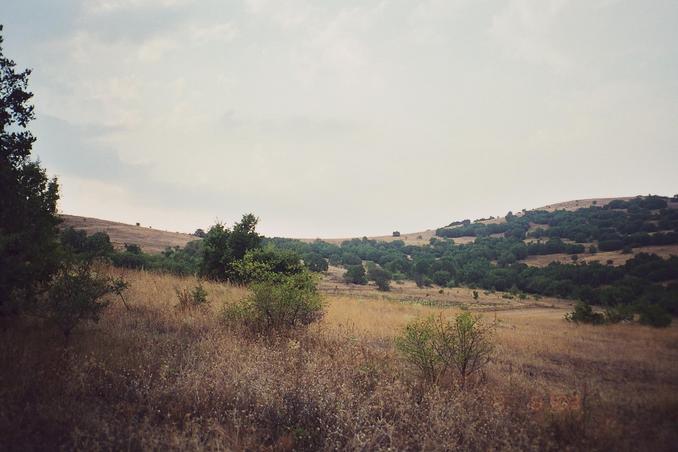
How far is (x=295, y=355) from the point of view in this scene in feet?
21.3

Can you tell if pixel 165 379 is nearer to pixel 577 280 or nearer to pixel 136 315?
pixel 136 315

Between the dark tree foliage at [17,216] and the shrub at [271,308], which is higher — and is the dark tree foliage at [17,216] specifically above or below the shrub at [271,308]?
above

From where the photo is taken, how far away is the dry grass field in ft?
12.1

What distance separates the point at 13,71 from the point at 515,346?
15.2 metres

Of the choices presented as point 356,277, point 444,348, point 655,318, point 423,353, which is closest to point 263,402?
point 423,353

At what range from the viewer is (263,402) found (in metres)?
4.47

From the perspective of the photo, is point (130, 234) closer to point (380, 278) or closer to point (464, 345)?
point (380, 278)

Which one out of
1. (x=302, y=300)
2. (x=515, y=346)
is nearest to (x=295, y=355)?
(x=302, y=300)

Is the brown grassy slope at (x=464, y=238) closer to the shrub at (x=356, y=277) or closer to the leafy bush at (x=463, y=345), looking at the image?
the shrub at (x=356, y=277)

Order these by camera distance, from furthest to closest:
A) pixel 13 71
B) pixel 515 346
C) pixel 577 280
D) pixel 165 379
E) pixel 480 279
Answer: pixel 480 279
pixel 577 280
pixel 515 346
pixel 13 71
pixel 165 379

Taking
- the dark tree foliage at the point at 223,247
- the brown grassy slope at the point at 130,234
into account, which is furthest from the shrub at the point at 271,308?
the brown grassy slope at the point at 130,234

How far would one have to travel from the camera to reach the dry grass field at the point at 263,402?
3689 mm

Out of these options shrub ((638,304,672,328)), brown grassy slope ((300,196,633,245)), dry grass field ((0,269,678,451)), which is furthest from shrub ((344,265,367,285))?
brown grassy slope ((300,196,633,245))

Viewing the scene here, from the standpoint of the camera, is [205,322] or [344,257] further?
[344,257]
